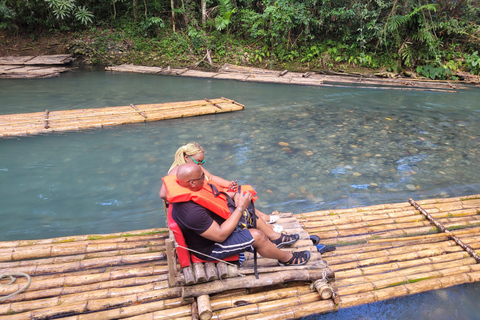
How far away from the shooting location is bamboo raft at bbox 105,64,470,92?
37.0 ft

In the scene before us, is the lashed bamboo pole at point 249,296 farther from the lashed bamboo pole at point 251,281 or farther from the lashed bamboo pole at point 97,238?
the lashed bamboo pole at point 97,238

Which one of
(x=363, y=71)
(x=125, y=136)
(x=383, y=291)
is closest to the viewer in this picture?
(x=383, y=291)

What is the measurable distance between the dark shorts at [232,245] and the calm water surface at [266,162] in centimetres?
96

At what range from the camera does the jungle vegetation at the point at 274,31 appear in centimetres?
A: 1273

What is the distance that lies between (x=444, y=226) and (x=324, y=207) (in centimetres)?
136

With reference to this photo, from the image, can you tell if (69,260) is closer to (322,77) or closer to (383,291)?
(383,291)

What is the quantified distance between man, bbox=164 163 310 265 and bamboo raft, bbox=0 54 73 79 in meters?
11.5

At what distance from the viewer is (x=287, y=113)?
8.19 metres

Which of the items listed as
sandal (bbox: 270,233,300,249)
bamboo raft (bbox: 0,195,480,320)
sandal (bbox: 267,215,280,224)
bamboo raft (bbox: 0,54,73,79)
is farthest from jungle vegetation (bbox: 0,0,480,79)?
sandal (bbox: 270,233,300,249)

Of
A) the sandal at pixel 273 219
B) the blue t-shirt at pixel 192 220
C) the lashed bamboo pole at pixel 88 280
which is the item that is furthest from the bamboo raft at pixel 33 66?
the blue t-shirt at pixel 192 220

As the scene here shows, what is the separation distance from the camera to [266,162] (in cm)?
549

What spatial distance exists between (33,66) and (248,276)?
520 inches

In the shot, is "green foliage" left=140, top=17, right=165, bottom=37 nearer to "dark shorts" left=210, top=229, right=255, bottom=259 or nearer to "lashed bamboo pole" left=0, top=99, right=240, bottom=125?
"lashed bamboo pole" left=0, top=99, right=240, bottom=125

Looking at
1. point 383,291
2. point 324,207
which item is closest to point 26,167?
point 324,207
